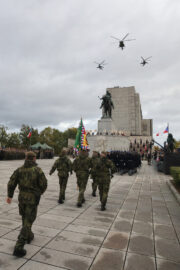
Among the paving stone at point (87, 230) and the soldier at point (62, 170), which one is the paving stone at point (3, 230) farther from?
the soldier at point (62, 170)

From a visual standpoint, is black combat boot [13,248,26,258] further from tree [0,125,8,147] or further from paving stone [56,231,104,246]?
tree [0,125,8,147]

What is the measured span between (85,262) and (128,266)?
70 centimetres

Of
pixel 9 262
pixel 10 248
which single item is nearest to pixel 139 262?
pixel 9 262

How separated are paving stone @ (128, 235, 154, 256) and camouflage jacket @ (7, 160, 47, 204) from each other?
206 centimetres

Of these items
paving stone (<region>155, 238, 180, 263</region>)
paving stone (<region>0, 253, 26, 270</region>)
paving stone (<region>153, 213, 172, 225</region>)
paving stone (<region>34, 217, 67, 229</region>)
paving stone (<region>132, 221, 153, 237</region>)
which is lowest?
paving stone (<region>153, 213, 172, 225</region>)

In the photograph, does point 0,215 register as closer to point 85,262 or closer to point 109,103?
point 85,262

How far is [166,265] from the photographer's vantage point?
3082 mm

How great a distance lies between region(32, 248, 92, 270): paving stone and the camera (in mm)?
2967

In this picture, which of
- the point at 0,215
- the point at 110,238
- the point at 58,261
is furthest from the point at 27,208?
the point at 0,215

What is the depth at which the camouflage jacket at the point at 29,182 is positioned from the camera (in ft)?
11.3

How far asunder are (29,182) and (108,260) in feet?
6.30

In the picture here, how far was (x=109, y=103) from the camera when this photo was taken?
33.0 meters

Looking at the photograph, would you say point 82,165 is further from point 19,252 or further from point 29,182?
point 19,252

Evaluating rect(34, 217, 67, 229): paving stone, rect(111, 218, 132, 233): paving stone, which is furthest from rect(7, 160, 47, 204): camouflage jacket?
rect(111, 218, 132, 233): paving stone
